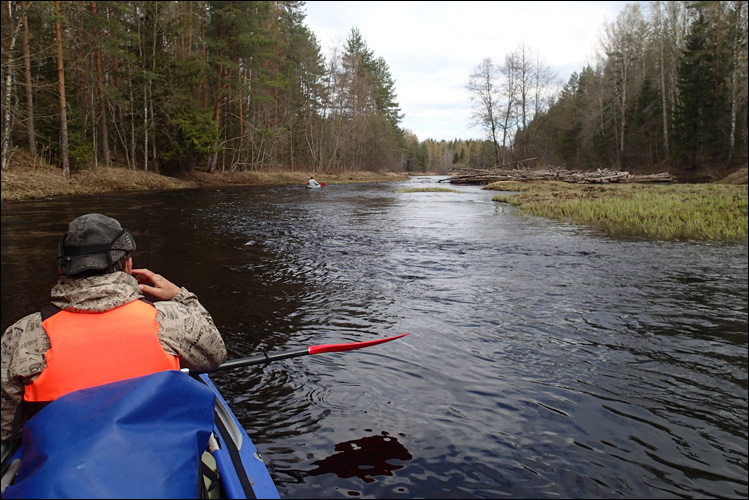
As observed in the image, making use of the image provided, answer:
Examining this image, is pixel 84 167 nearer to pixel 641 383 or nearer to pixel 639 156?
pixel 641 383

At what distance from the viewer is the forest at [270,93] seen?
20734 millimetres

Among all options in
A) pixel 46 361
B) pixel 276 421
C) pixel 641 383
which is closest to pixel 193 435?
pixel 46 361

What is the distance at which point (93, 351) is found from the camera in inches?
76.9

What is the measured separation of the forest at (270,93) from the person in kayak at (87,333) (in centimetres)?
1929

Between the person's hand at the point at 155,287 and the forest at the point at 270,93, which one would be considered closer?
the person's hand at the point at 155,287

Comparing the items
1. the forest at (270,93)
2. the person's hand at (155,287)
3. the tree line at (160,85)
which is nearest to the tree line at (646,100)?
the forest at (270,93)

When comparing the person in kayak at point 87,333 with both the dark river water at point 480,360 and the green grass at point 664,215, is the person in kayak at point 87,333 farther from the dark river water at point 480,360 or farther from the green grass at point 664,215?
the green grass at point 664,215

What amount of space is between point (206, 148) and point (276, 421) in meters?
28.7

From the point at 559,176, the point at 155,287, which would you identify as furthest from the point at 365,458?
the point at 559,176

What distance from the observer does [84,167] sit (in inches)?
888

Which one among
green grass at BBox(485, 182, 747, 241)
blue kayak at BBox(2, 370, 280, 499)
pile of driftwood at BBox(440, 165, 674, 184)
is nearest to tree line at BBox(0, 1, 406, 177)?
pile of driftwood at BBox(440, 165, 674, 184)

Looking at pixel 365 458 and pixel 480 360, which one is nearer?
pixel 365 458

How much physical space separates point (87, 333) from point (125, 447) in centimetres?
66

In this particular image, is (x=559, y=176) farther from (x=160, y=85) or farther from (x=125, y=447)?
(x=125, y=447)
